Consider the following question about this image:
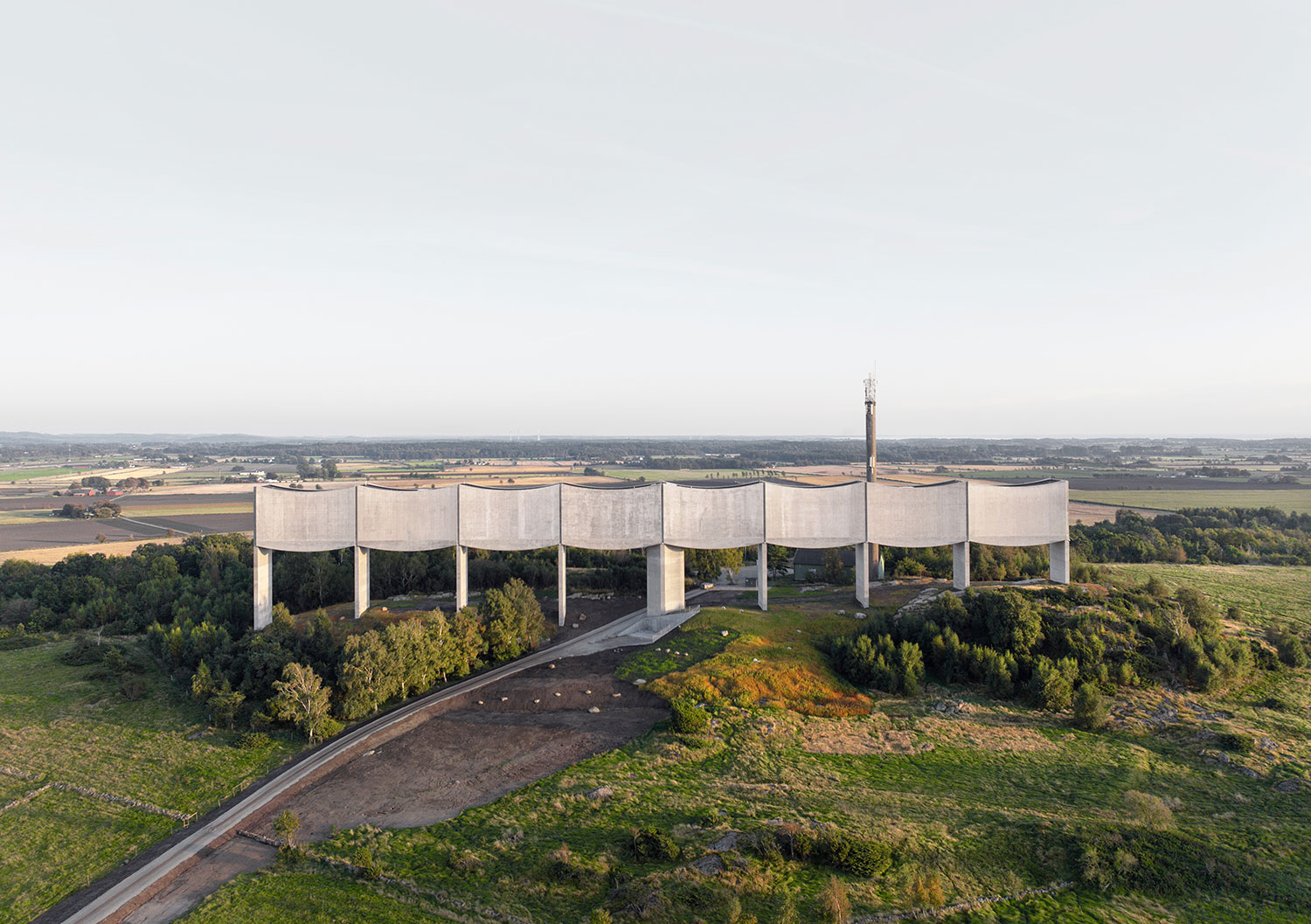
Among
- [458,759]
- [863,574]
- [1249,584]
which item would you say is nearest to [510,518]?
[458,759]

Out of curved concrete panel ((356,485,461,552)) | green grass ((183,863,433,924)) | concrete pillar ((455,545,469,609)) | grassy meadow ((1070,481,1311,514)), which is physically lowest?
green grass ((183,863,433,924))

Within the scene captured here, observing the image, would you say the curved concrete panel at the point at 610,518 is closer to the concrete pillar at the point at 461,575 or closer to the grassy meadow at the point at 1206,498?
the concrete pillar at the point at 461,575

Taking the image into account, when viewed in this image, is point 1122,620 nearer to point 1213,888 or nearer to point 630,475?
point 1213,888

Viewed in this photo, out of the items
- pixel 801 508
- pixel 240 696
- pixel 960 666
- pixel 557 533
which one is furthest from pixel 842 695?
pixel 240 696

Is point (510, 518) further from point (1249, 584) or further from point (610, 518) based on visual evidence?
point (1249, 584)

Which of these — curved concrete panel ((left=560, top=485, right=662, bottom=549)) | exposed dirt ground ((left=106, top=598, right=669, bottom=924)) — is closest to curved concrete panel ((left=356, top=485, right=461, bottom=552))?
curved concrete panel ((left=560, top=485, right=662, bottom=549))

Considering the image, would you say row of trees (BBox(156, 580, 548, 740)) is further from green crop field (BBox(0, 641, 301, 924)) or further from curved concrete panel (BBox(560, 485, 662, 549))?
curved concrete panel (BBox(560, 485, 662, 549))

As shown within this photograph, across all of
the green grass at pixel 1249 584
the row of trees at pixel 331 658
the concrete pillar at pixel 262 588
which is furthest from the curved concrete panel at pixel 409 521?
the green grass at pixel 1249 584
